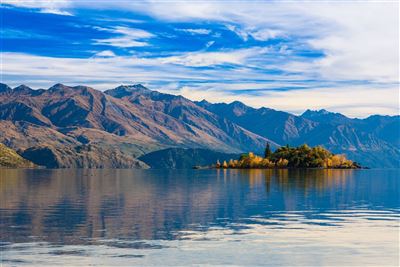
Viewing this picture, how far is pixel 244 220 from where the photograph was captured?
264 feet

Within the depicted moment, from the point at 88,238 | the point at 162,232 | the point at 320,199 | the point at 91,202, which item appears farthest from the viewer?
the point at 320,199

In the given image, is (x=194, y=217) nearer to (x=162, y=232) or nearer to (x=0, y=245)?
(x=162, y=232)

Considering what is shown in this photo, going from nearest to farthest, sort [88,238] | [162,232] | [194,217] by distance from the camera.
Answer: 1. [88,238]
2. [162,232]
3. [194,217]

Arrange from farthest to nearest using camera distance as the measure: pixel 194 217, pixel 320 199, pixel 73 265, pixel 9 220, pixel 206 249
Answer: pixel 320 199 < pixel 194 217 < pixel 9 220 < pixel 206 249 < pixel 73 265

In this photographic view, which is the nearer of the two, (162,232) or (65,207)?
(162,232)

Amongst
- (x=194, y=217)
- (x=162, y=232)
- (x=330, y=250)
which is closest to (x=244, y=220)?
(x=194, y=217)

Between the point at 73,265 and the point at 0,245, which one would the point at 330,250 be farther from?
the point at 0,245

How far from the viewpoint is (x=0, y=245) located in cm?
5653

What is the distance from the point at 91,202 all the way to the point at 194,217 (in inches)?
1300

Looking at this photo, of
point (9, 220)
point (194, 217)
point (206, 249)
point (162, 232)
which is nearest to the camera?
point (206, 249)

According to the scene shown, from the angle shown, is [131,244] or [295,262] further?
[131,244]

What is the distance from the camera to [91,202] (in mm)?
110500

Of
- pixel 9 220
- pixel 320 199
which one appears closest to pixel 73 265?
pixel 9 220

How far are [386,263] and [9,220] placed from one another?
159ft
